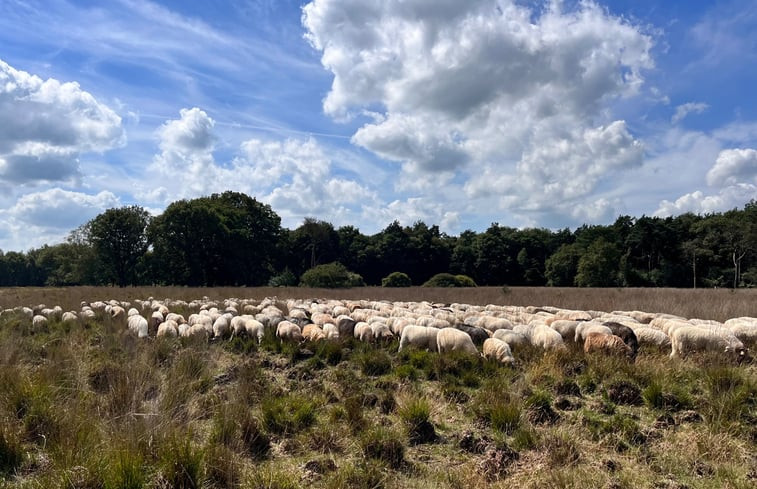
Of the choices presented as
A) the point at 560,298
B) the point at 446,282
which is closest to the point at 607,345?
the point at 560,298

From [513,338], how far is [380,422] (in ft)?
17.0

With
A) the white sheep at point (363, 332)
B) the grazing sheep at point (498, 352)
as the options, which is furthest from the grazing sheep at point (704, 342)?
the white sheep at point (363, 332)

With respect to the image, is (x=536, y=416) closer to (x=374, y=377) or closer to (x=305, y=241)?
(x=374, y=377)

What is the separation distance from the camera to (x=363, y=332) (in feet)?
39.5

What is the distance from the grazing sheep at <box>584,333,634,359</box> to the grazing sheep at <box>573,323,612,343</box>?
1.57ft

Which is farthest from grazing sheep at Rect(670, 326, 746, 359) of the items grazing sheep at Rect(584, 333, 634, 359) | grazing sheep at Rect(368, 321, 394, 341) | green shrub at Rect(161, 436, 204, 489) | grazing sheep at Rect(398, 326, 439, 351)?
green shrub at Rect(161, 436, 204, 489)

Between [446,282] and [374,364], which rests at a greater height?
[446,282]

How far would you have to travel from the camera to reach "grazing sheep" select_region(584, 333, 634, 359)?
9.12 metres

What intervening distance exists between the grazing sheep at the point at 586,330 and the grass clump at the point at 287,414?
695 centimetres

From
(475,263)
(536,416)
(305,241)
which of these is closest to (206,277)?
(305,241)

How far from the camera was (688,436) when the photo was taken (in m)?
5.64

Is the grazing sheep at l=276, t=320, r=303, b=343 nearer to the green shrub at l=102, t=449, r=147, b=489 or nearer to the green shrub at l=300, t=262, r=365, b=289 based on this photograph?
the green shrub at l=102, t=449, r=147, b=489

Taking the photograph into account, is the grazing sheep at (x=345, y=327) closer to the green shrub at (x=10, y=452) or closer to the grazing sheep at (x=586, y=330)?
the grazing sheep at (x=586, y=330)

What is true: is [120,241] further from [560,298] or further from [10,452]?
[10,452]
